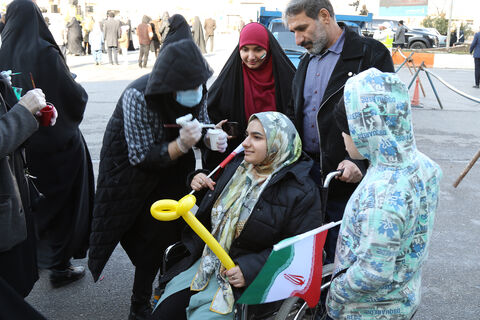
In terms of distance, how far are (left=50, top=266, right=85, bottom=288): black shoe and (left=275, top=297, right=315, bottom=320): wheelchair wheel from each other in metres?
2.01

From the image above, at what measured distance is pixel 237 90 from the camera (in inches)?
134

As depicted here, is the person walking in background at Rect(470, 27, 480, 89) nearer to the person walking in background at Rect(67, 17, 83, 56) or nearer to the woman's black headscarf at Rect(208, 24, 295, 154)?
the woman's black headscarf at Rect(208, 24, 295, 154)

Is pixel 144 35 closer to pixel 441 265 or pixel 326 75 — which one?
pixel 441 265

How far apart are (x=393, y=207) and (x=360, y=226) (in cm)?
15

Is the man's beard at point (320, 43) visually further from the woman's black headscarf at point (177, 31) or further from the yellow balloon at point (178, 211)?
the yellow balloon at point (178, 211)

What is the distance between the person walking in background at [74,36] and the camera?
20.4 metres

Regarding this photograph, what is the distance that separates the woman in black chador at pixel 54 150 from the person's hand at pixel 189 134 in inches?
49.1

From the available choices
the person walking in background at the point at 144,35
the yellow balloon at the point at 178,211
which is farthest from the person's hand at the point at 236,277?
the person walking in background at the point at 144,35

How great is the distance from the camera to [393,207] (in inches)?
64.5

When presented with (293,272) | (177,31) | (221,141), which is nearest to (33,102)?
(177,31)

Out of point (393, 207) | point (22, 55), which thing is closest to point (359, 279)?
point (393, 207)

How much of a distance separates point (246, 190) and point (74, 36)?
67.2 ft

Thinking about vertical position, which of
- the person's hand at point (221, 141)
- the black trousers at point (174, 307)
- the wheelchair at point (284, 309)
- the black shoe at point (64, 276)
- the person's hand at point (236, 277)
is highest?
the person's hand at point (221, 141)

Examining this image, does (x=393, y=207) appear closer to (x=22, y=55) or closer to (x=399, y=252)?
(x=399, y=252)
